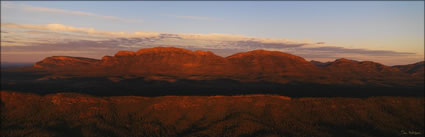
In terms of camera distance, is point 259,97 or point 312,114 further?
point 259,97

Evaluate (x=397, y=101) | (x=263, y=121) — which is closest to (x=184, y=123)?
(x=263, y=121)

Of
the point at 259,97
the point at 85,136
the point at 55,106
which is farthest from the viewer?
the point at 259,97

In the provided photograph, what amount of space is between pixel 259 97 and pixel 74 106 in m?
85.4

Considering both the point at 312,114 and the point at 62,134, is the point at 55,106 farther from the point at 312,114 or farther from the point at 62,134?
the point at 312,114

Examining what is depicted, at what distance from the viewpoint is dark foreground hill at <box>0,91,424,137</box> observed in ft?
329

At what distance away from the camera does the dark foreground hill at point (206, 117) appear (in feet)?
329

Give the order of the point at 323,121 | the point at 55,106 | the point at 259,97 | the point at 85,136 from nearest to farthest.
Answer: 1. the point at 85,136
2. the point at 323,121
3. the point at 55,106
4. the point at 259,97

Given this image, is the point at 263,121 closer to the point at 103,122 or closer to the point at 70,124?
the point at 103,122

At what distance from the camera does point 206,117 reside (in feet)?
377

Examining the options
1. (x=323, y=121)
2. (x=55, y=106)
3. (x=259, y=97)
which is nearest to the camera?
(x=323, y=121)

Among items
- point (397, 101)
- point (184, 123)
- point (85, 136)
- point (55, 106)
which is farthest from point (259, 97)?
point (55, 106)

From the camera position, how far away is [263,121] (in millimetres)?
113188

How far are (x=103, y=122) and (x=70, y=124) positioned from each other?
11.5 m

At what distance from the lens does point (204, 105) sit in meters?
128
